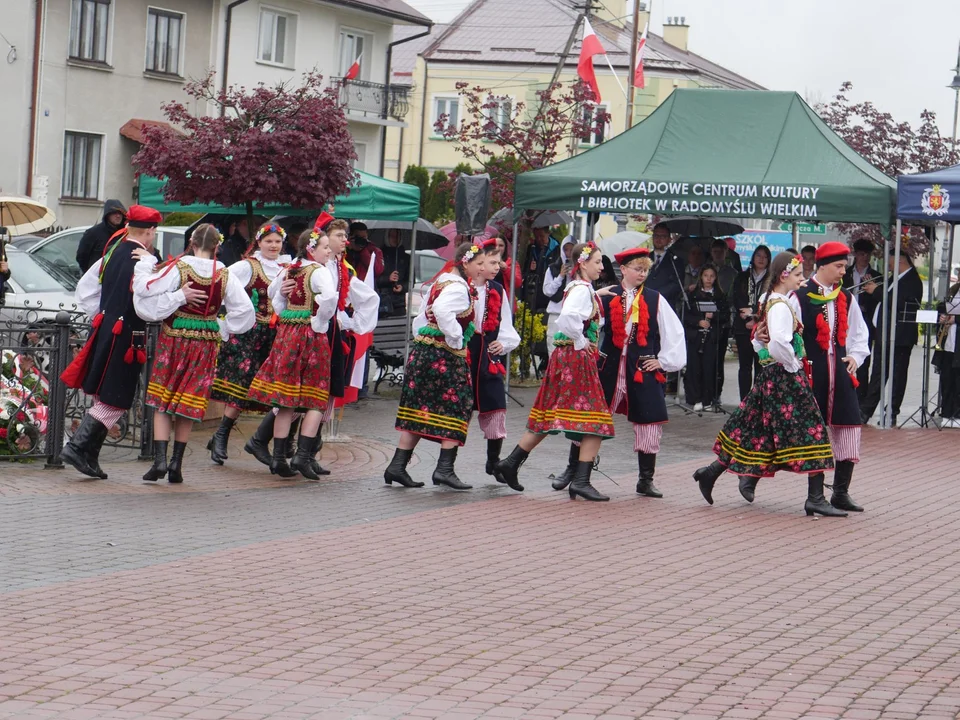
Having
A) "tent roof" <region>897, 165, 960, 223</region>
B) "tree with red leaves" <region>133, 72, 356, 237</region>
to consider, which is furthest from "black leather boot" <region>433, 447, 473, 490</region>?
"tent roof" <region>897, 165, 960, 223</region>

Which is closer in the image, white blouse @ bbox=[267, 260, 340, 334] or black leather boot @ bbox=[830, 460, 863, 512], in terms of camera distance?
black leather boot @ bbox=[830, 460, 863, 512]

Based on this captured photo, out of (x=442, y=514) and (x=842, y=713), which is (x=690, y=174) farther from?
(x=842, y=713)

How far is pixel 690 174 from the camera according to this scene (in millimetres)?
17344

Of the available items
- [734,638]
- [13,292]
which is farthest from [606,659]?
[13,292]

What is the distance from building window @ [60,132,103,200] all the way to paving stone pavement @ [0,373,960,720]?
26.0 metres

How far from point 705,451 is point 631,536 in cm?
501

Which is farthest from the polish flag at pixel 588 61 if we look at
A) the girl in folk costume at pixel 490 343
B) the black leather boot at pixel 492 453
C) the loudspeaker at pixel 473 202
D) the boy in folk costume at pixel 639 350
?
the boy in folk costume at pixel 639 350

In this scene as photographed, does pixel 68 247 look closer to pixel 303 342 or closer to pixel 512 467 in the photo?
pixel 303 342

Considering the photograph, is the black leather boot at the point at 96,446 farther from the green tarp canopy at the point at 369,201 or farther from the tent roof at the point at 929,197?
the tent roof at the point at 929,197

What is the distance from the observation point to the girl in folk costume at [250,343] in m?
12.2

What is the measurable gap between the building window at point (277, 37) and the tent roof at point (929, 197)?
27328 millimetres

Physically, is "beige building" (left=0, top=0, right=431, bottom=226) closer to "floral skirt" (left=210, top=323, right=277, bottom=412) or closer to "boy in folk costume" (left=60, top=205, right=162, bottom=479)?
"floral skirt" (left=210, top=323, right=277, bottom=412)

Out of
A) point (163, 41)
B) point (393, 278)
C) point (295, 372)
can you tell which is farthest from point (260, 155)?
point (163, 41)

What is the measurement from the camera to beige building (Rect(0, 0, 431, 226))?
35.2m
